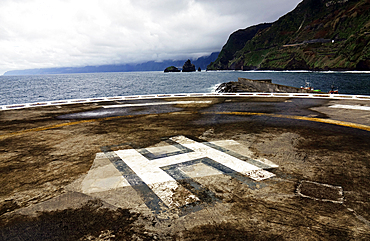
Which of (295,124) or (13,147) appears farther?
(295,124)

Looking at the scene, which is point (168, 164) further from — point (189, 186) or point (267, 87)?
point (267, 87)

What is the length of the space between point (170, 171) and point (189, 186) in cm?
74

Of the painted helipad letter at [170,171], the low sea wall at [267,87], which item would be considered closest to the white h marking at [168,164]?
the painted helipad letter at [170,171]

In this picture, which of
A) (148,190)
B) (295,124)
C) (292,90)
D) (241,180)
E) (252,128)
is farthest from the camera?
(292,90)

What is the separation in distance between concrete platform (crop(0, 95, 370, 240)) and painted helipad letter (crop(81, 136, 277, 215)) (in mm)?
23

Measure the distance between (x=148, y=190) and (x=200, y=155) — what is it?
189 centimetres

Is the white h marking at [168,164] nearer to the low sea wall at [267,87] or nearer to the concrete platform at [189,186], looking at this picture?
the concrete platform at [189,186]

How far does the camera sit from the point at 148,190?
3627 millimetres

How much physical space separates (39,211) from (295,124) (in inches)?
336

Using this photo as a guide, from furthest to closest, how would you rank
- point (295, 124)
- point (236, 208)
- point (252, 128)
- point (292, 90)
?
point (292, 90) < point (295, 124) < point (252, 128) < point (236, 208)

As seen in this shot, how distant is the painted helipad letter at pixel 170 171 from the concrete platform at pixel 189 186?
0.02 meters

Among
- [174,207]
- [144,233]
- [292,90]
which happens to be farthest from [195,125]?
[292,90]

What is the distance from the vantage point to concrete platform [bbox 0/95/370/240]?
2.70m

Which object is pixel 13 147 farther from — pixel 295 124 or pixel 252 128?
pixel 295 124
